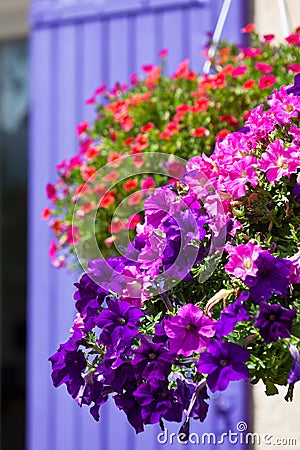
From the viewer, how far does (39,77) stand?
268cm

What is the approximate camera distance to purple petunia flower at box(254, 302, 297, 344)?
0.99 m

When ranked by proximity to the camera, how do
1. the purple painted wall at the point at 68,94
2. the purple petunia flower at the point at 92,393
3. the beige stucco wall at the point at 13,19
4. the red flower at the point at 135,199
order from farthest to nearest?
the beige stucco wall at the point at 13,19 → the purple painted wall at the point at 68,94 → the red flower at the point at 135,199 → the purple petunia flower at the point at 92,393

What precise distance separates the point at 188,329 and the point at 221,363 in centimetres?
7

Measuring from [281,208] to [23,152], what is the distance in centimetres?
281

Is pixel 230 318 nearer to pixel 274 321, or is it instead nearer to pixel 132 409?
pixel 274 321

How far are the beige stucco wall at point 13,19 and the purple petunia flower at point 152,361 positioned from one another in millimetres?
2817

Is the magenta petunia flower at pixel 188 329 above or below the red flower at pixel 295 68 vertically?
below

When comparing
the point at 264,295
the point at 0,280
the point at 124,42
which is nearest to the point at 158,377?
the point at 264,295

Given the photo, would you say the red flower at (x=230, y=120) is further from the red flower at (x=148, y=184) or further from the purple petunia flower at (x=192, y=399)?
the purple petunia flower at (x=192, y=399)

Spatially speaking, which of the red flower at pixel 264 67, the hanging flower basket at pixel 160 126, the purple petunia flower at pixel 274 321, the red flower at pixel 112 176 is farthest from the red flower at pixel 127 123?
the purple petunia flower at pixel 274 321

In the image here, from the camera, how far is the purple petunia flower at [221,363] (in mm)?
989

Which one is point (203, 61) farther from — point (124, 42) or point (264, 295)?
point (264, 295)

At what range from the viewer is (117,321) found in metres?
1.09

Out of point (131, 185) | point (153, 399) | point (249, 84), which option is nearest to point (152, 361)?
point (153, 399)
